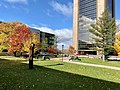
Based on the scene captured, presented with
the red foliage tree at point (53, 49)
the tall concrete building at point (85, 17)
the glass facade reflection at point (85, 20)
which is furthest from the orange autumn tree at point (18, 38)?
the glass facade reflection at point (85, 20)

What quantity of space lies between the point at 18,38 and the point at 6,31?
20.8ft

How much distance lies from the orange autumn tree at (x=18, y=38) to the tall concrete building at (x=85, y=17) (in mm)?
67001

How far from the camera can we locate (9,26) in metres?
58.9

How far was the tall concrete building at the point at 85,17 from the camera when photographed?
11938cm

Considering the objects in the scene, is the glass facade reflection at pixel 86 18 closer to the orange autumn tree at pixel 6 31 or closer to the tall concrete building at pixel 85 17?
the tall concrete building at pixel 85 17

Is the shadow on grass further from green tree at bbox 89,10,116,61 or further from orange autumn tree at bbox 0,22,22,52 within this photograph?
orange autumn tree at bbox 0,22,22,52

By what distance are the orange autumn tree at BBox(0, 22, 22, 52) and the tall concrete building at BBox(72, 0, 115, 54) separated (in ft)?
218

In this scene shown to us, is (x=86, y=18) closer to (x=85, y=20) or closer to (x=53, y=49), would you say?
(x=85, y=20)

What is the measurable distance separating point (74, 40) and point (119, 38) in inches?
3731

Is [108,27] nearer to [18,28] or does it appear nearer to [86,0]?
[18,28]

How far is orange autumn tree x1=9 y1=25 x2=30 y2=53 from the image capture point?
177 feet

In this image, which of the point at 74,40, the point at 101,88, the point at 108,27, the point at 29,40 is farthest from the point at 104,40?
the point at 74,40

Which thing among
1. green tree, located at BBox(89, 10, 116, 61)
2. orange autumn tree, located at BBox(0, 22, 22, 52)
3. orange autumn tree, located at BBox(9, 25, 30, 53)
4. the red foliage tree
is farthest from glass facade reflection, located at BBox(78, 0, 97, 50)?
green tree, located at BBox(89, 10, 116, 61)

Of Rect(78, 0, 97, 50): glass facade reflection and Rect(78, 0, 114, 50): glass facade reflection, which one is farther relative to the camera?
Rect(78, 0, 97, 50): glass facade reflection
